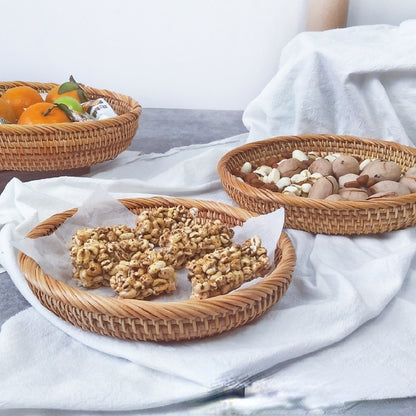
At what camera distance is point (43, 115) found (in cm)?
92

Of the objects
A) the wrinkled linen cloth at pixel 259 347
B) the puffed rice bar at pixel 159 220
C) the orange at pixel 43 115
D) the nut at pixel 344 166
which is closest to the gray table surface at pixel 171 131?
the wrinkled linen cloth at pixel 259 347

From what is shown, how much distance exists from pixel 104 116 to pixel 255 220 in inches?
15.4

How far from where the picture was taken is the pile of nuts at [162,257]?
58cm

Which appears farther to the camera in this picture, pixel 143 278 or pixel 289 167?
pixel 289 167

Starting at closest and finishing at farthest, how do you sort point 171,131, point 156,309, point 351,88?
point 156,309, point 351,88, point 171,131

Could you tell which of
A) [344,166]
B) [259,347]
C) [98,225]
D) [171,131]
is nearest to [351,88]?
[344,166]

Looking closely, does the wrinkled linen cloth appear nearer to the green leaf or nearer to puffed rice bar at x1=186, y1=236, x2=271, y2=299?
puffed rice bar at x1=186, y1=236, x2=271, y2=299

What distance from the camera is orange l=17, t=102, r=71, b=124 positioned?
92 cm

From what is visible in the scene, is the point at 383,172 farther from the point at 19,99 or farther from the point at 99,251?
the point at 19,99

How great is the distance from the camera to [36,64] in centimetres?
145

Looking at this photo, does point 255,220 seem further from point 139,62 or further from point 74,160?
point 139,62

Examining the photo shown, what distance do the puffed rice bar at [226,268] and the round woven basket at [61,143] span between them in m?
0.35

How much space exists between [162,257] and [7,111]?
0.46 metres

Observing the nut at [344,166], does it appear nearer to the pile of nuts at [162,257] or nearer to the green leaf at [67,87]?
the pile of nuts at [162,257]
